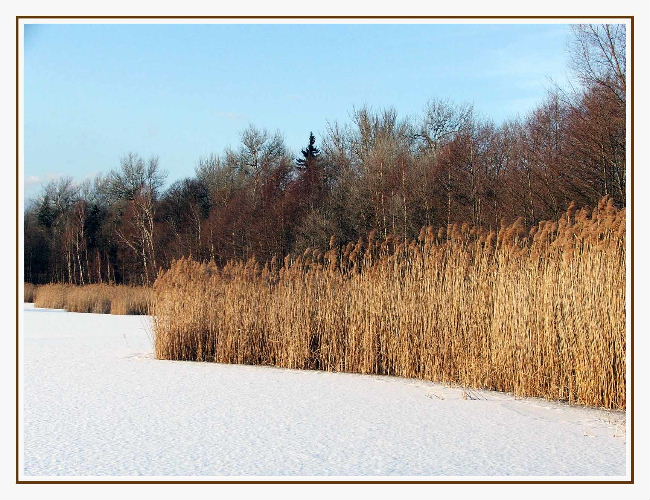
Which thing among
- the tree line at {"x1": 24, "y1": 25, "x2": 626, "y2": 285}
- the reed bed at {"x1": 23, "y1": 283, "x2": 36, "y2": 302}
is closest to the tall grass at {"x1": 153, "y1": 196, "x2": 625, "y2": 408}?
the tree line at {"x1": 24, "y1": 25, "x2": 626, "y2": 285}

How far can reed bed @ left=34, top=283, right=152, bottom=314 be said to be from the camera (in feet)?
48.7

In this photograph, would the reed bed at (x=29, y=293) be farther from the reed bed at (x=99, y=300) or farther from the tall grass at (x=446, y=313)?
the tall grass at (x=446, y=313)

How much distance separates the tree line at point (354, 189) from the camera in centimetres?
1344

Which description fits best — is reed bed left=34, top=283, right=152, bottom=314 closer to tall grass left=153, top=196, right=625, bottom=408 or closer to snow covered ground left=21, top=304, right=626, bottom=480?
tall grass left=153, top=196, right=625, bottom=408

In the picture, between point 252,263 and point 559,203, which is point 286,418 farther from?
point 559,203

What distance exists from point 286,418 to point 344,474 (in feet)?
3.91

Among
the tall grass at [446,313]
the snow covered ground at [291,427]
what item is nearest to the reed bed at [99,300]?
the tall grass at [446,313]

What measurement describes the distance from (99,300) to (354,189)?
7071 mm

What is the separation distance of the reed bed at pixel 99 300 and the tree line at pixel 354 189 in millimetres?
2317

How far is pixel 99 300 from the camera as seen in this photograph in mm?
15500

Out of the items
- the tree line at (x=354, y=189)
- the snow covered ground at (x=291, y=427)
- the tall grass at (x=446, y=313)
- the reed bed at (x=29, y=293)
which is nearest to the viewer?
the snow covered ground at (x=291, y=427)

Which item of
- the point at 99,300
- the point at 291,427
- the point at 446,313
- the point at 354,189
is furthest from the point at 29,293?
the point at 291,427

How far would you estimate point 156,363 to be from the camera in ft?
22.4
